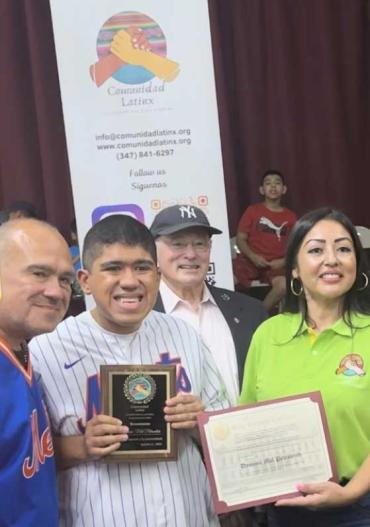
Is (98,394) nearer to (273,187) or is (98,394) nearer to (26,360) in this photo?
(26,360)

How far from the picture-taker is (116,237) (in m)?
1.58

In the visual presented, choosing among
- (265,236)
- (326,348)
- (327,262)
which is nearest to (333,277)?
(327,262)

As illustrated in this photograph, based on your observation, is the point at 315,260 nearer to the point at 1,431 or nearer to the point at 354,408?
the point at 354,408

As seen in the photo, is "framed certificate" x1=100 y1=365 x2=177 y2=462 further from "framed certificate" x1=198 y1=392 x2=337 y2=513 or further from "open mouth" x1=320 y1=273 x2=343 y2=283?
"open mouth" x1=320 y1=273 x2=343 y2=283

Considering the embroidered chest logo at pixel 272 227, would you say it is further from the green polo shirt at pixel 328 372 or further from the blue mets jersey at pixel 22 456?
the blue mets jersey at pixel 22 456

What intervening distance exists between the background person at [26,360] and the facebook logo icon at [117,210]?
2.62m

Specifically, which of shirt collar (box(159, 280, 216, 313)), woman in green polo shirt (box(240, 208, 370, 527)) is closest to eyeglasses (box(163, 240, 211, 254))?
shirt collar (box(159, 280, 216, 313))

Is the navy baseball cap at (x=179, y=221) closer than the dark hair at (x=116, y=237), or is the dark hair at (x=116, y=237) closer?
the dark hair at (x=116, y=237)

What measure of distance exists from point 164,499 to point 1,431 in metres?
0.49

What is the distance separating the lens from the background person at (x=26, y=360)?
1203mm

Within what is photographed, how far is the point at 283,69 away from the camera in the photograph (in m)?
6.02

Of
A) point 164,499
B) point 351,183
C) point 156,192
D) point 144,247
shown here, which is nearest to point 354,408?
point 164,499

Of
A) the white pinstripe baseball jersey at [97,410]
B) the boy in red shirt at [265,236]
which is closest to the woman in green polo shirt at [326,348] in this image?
the white pinstripe baseball jersey at [97,410]

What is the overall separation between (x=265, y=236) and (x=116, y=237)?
13.5 ft
